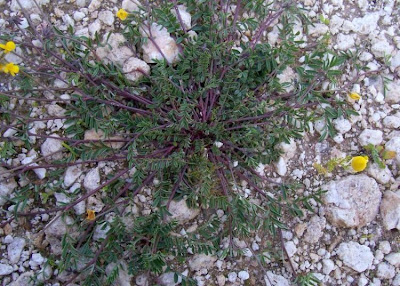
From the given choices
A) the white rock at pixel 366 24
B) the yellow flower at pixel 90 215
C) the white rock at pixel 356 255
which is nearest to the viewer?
the yellow flower at pixel 90 215

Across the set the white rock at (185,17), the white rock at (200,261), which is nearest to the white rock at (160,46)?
the white rock at (185,17)

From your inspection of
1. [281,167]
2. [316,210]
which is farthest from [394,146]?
[281,167]

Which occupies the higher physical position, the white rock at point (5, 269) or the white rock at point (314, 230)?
the white rock at point (5, 269)

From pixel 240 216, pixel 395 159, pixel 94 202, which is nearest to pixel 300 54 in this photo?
pixel 395 159

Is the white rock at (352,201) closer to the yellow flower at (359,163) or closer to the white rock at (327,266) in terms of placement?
the yellow flower at (359,163)

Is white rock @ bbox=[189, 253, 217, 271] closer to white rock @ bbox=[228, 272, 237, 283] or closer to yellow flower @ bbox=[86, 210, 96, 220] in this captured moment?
white rock @ bbox=[228, 272, 237, 283]

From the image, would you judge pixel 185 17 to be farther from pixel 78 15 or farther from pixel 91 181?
pixel 91 181

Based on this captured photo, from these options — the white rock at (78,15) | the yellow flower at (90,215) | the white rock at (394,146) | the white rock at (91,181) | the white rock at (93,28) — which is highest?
the white rock at (78,15)
